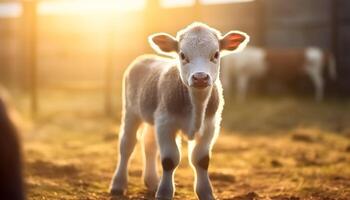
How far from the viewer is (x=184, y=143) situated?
30.8ft

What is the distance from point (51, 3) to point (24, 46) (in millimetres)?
4785

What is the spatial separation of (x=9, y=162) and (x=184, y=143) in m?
6.22

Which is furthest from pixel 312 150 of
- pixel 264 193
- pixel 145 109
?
pixel 145 109

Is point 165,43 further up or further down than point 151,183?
further up

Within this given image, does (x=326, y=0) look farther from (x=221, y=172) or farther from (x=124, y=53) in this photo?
(x=221, y=172)

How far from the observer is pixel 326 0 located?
47.6 feet

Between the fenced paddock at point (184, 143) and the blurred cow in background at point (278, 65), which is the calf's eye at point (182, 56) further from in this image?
the blurred cow in background at point (278, 65)

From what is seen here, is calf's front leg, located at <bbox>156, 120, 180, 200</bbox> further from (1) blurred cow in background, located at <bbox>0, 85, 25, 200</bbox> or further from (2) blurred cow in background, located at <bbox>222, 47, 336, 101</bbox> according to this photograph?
(2) blurred cow in background, located at <bbox>222, 47, 336, 101</bbox>

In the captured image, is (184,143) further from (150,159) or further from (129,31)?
(129,31)

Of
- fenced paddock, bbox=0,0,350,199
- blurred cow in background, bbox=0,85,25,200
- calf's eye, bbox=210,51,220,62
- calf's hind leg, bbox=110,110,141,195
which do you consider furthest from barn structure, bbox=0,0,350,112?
blurred cow in background, bbox=0,85,25,200

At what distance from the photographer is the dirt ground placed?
5965 millimetres

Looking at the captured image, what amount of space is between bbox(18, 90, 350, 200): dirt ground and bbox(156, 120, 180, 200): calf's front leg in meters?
0.36

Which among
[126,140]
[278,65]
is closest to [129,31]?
[278,65]

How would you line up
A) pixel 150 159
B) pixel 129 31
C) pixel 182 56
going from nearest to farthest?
1. pixel 182 56
2. pixel 150 159
3. pixel 129 31
